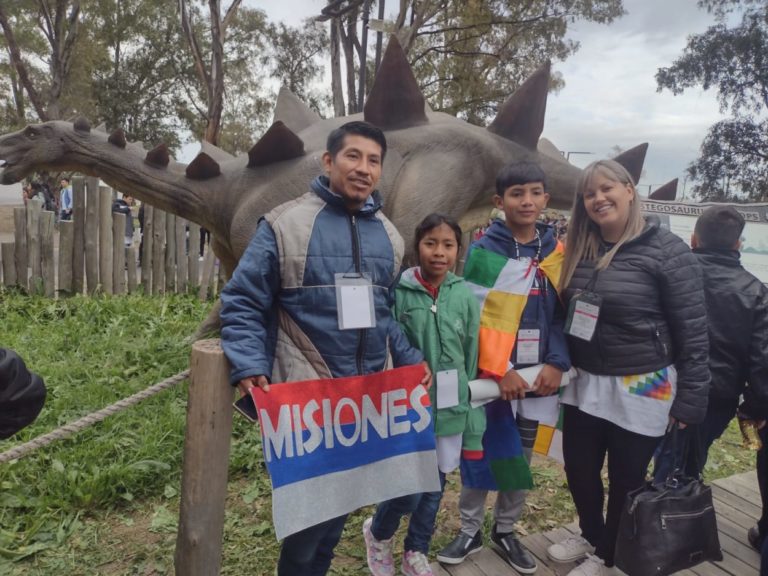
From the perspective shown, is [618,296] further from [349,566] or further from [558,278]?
[349,566]

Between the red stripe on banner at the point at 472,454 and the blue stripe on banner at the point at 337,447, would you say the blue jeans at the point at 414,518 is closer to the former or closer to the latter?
the red stripe on banner at the point at 472,454

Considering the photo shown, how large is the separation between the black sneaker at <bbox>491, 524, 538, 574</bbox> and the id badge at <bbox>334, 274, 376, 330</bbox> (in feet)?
4.40

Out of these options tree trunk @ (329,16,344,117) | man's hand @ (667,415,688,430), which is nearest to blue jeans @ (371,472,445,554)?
man's hand @ (667,415,688,430)

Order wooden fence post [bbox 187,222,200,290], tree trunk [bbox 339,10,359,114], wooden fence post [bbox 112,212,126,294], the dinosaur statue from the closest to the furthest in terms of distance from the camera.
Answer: the dinosaur statue, wooden fence post [bbox 112,212,126,294], wooden fence post [bbox 187,222,200,290], tree trunk [bbox 339,10,359,114]

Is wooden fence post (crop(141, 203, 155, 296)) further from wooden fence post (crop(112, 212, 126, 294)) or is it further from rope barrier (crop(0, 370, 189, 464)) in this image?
rope barrier (crop(0, 370, 189, 464))

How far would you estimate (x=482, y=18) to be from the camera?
508 inches

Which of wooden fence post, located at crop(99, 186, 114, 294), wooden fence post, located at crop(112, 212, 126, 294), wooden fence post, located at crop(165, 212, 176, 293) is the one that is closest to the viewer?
wooden fence post, located at crop(99, 186, 114, 294)

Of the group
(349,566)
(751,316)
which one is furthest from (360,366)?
(751,316)

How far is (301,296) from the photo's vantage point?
165cm

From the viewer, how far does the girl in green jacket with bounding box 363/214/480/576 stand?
2.04 metres

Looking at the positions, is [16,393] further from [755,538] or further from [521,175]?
[755,538]

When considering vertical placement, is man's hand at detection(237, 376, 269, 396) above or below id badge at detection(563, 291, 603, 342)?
below

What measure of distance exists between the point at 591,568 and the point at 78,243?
6.62 metres

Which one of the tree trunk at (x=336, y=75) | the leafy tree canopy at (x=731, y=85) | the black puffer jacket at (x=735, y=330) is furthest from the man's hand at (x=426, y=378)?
the leafy tree canopy at (x=731, y=85)
